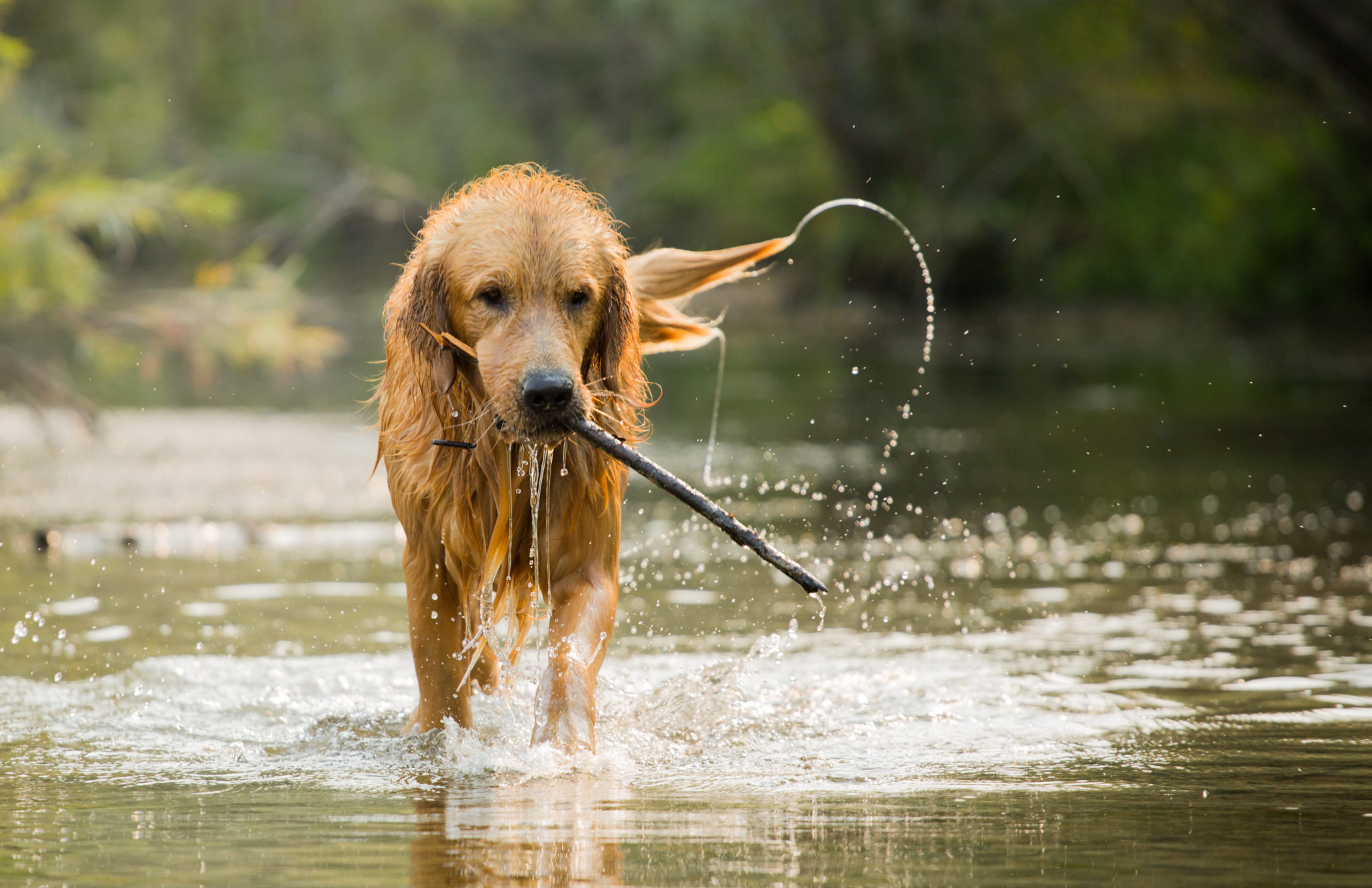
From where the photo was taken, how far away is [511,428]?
459 cm

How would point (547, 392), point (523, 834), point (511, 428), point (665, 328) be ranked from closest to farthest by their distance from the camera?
point (523, 834)
point (547, 392)
point (511, 428)
point (665, 328)

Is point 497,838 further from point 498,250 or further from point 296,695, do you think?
point 296,695

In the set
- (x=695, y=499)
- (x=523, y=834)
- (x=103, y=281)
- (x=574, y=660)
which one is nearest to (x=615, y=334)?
(x=695, y=499)

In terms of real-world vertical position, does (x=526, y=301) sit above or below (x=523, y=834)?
above

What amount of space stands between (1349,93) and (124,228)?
1391 cm

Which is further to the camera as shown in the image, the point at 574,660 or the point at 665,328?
the point at 665,328

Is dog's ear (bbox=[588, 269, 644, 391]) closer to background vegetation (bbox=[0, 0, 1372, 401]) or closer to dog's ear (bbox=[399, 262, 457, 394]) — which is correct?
dog's ear (bbox=[399, 262, 457, 394])

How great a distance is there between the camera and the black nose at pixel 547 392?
14.6 ft

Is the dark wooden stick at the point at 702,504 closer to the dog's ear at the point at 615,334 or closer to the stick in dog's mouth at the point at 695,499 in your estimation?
the stick in dog's mouth at the point at 695,499

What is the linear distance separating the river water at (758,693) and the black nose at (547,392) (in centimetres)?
105

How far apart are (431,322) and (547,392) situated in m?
0.63

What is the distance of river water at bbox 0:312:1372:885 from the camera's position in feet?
12.7

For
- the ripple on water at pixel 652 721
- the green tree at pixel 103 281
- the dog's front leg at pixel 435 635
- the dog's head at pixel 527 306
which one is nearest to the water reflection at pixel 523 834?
the ripple on water at pixel 652 721

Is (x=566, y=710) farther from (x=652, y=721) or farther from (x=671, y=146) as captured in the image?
(x=671, y=146)
